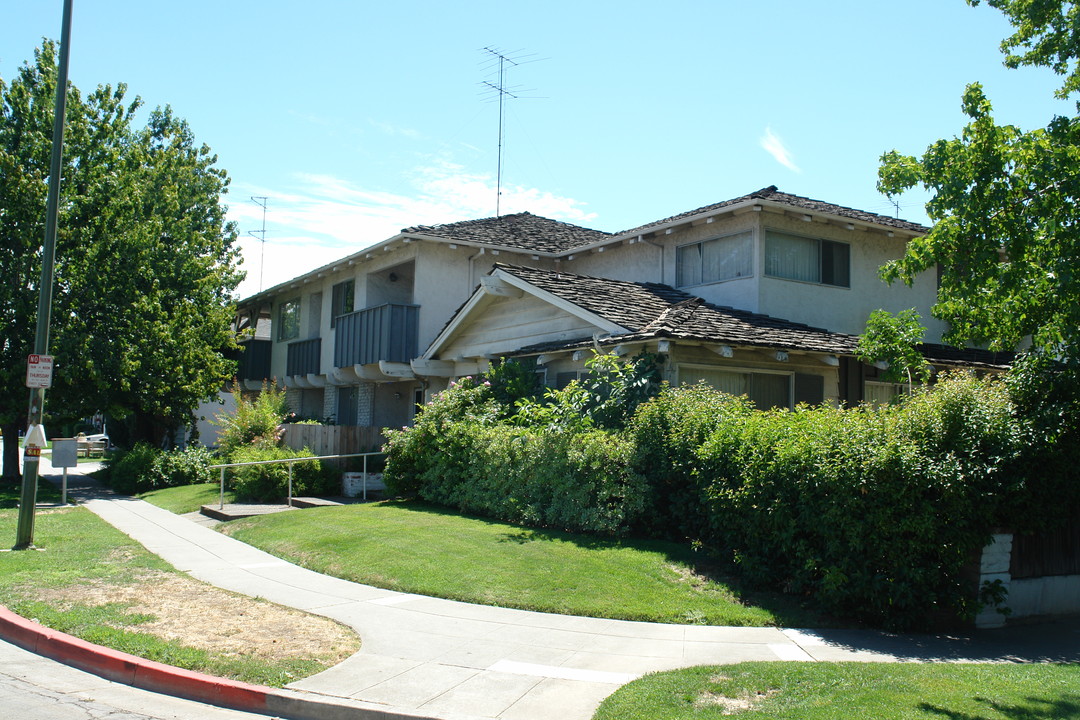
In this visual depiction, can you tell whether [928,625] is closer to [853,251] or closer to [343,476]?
[853,251]

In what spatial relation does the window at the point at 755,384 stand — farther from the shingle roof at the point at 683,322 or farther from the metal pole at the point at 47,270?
the metal pole at the point at 47,270

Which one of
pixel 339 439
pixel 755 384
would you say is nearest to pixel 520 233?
pixel 339 439

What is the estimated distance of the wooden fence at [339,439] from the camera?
19.6 m

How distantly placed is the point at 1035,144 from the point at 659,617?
754cm

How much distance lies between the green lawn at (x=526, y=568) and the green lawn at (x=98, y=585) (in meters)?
2.03

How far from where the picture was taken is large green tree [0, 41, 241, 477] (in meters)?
20.8

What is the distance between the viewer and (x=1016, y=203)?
1119cm

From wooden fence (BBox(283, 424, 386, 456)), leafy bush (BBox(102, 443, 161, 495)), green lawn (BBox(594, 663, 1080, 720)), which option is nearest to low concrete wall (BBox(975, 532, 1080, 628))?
green lawn (BBox(594, 663, 1080, 720))

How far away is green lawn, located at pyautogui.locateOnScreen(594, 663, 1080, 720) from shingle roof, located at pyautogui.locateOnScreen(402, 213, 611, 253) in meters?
15.2

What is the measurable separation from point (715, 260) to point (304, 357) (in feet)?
49.7

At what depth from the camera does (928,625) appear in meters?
8.38

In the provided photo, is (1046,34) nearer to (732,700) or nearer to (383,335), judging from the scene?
(732,700)

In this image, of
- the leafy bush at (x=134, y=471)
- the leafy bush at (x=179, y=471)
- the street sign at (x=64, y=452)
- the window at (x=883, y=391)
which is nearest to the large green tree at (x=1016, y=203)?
the window at (x=883, y=391)

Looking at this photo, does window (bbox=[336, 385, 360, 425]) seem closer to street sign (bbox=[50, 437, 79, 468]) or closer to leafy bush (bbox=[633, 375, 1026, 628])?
street sign (bbox=[50, 437, 79, 468])
